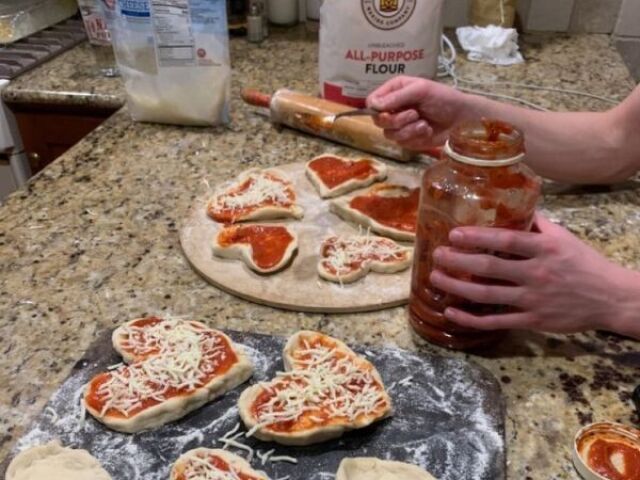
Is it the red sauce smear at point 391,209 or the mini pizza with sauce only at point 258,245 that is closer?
the mini pizza with sauce only at point 258,245

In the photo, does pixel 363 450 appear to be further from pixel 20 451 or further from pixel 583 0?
pixel 583 0

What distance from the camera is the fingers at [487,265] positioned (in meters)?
0.87

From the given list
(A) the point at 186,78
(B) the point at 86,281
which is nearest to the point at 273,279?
(B) the point at 86,281

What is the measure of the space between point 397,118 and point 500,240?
566 mm

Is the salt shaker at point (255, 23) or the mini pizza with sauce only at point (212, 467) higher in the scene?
the salt shaker at point (255, 23)

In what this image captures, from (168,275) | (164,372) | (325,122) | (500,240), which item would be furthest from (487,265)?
(325,122)

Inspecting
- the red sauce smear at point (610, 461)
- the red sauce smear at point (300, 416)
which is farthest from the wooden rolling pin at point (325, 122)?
the red sauce smear at point (610, 461)

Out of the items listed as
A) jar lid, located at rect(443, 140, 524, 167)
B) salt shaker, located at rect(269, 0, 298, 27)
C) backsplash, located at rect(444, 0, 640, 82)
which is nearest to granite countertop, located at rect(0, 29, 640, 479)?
jar lid, located at rect(443, 140, 524, 167)

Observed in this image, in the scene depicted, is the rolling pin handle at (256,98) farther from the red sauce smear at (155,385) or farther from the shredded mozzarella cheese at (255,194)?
the red sauce smear at (155,385)

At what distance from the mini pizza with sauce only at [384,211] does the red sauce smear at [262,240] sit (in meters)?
0.15

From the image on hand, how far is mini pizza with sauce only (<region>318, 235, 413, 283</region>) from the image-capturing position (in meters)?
1.13

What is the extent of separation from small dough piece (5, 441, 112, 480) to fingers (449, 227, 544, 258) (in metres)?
0.55

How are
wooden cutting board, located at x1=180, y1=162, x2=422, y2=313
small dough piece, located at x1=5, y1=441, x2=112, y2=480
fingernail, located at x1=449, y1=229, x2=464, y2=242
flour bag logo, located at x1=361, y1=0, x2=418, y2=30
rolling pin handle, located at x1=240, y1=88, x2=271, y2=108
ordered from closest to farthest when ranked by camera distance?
small dough piece, located at x1=5, y1=441, x2=112, y2=480
fingernail, located at x1=449, y1=229, x2=464, y2=242
wooden cutting board, located at x1=180, y1=162, x2=422, y2=313
flour bag logo, located at x1=361, y1=0, x2=418, y2=30
rolling pin handle, located at x1=240, y1=88, x2=271, y2=108

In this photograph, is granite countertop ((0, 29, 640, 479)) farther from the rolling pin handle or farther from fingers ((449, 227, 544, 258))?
fingers ((449, 227, 544, 258))
